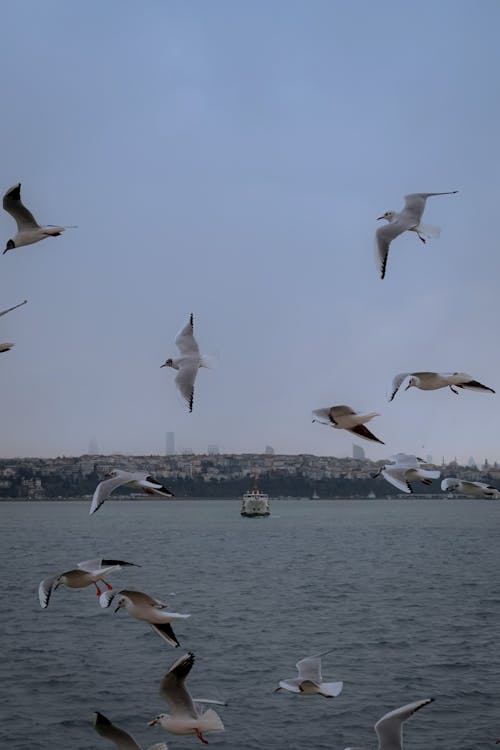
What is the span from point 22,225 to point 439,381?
3.25m

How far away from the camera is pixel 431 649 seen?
26891 mm

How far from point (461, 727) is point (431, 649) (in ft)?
29.9

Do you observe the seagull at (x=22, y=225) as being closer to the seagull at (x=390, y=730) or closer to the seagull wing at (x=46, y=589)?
the seagull wing at (x=46, y=589)

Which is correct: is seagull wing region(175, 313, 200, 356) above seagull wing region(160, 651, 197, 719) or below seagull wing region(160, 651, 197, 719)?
above

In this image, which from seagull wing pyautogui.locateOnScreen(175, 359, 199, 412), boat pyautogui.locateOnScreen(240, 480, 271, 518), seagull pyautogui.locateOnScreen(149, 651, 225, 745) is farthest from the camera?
boat pyautogui.locateOnScreen(240, 480, 271, 518)

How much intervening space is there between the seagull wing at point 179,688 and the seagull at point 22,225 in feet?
10.4

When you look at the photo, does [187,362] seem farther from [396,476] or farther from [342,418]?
[396,476]

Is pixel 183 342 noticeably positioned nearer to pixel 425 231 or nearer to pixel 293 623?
pixel 425 231

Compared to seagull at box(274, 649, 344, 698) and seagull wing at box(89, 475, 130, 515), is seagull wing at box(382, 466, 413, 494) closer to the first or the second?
seagull at box(274, 649, 344, 698)

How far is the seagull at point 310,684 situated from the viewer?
7.72 m

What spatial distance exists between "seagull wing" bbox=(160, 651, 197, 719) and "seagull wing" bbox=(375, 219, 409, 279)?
116 inches

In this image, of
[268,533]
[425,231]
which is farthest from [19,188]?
[268,533]

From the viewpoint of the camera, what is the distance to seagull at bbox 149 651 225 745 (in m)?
7.05

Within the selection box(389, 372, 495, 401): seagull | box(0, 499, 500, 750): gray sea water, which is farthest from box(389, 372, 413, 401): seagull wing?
box(0, 499, 500, 750): gray sea water
